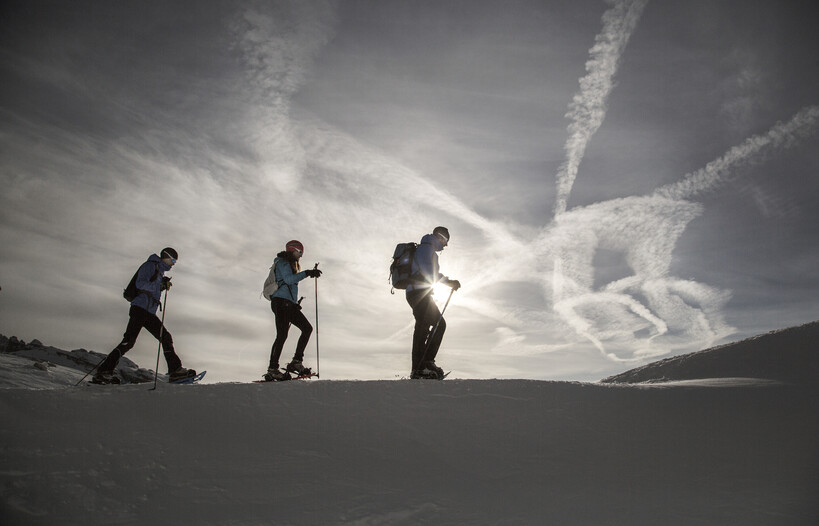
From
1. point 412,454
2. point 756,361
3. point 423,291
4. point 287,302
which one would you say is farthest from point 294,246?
point 756,361

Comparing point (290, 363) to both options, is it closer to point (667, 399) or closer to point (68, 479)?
point (68, 479)

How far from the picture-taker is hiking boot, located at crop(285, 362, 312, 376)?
746cm

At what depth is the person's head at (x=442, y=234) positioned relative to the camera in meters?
7.84

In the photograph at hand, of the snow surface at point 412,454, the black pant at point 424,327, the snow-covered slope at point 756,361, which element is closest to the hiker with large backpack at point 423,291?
the black pant at point 424,327

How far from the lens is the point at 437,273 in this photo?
7.44 metres

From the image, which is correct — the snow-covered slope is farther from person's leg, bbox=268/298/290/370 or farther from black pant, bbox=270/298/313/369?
person's leg, bbox=268/298/290/370

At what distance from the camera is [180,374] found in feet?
23.5

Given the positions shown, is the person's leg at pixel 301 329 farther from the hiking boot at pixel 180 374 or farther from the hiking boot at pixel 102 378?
the hiking boot at pixel 102 378

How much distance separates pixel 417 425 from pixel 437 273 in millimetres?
3423

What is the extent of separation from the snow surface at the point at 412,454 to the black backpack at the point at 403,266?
2.43 metres

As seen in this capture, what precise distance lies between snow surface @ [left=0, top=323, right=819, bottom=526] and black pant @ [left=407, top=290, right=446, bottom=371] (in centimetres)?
183

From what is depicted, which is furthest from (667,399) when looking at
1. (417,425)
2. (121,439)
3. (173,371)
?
(173,371)

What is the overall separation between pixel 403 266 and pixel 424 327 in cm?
109

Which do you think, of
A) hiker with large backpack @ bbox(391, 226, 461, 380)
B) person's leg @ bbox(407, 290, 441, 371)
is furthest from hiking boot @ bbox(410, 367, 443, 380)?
person's leg @ bbox(407, 290, 441, 371)
